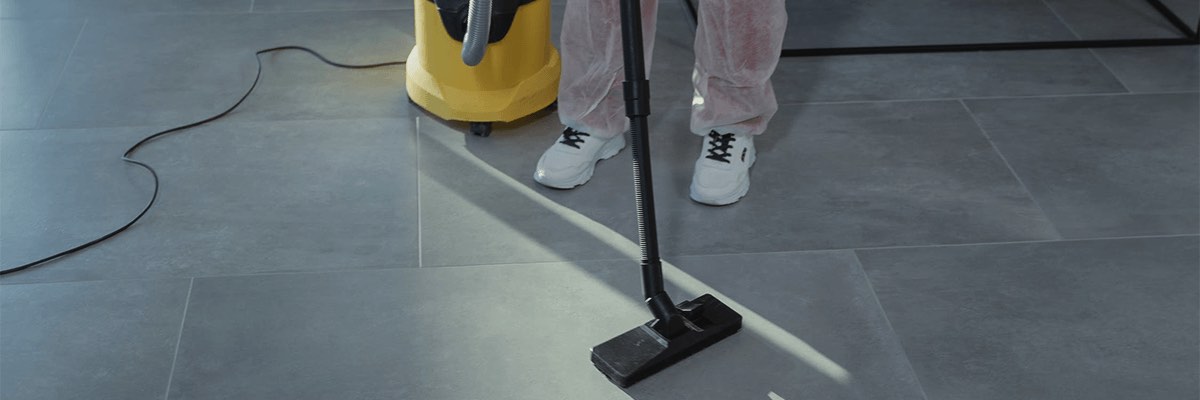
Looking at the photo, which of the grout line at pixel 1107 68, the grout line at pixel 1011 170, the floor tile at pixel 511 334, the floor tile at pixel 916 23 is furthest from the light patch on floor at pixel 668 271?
the grout line at pixel 1107 68

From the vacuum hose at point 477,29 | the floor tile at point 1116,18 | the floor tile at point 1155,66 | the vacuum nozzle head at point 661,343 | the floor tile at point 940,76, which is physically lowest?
the floor tile at point 1116,18

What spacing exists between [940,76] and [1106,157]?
403mm

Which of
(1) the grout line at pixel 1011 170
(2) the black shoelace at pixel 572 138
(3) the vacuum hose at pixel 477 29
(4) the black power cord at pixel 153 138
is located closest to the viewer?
(3) the vacuum hose at pixel 477 29

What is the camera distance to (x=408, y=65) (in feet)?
6.99

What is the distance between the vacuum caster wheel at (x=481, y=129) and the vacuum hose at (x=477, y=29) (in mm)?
409

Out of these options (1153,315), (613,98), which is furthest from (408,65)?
(1153,315)

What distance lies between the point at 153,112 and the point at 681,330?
3.74 feet

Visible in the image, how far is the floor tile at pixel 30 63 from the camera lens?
2082 millimetres

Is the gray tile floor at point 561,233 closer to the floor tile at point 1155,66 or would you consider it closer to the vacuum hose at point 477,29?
the floor tile at point 1155,66

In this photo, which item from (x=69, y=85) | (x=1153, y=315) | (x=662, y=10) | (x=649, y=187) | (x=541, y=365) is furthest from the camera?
(x=662, y=10)

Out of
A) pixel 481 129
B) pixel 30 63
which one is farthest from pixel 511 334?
pixel 30 63

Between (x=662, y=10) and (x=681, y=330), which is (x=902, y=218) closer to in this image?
(x=681, y=330)

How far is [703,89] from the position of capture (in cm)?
183

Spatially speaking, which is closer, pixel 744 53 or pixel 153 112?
pixel 744 53
